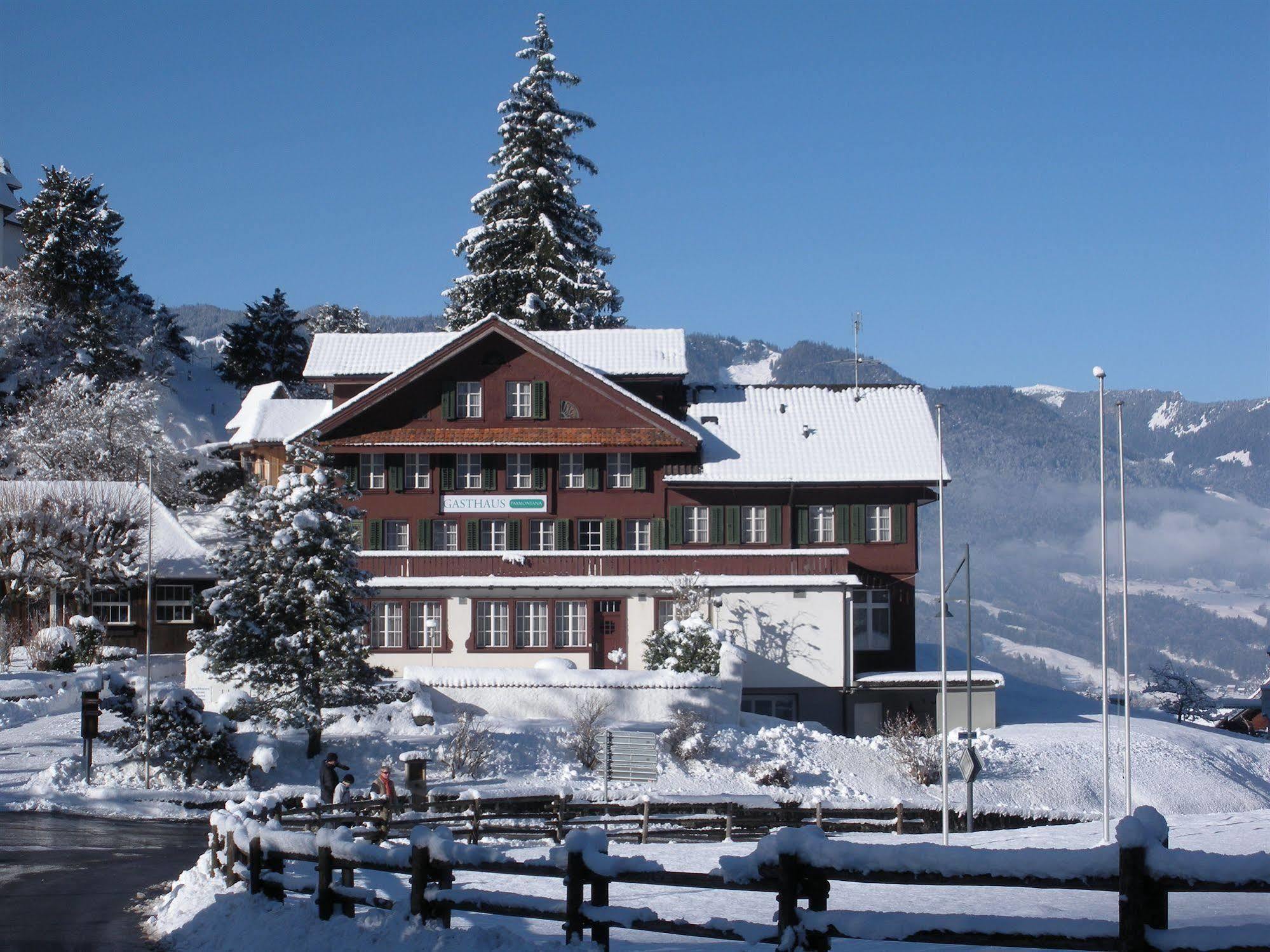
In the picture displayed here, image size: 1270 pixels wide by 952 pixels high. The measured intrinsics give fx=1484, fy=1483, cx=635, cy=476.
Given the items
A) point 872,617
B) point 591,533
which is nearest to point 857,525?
point 872,617

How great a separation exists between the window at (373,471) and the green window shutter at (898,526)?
17082 millimetres

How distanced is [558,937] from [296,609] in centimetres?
2580

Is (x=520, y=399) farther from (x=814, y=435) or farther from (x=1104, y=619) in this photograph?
(x=1104, y=619)

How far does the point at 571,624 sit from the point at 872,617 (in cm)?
1027

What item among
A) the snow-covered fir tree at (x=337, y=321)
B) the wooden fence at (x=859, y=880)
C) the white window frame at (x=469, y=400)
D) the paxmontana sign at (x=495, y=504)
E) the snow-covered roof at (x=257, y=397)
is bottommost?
the wooden fence at (x=859, y=880)

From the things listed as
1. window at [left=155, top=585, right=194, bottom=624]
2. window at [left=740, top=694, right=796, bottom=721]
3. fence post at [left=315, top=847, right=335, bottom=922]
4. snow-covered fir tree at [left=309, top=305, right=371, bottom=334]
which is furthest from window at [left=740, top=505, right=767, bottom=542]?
snow-covered fir tree at [left=309, top=305, right=371, bottom=334]

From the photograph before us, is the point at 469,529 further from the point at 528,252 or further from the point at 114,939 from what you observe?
the point at 114,939

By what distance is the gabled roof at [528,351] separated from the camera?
48656 millimetres

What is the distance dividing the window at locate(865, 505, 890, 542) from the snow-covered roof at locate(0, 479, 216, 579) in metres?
21.9

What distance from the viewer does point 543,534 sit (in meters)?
49.6

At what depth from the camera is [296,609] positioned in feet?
119

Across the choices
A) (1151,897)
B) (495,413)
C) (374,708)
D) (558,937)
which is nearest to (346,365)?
(495,413)

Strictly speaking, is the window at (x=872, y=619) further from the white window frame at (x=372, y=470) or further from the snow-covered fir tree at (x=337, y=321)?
the snow-covered fir tree at (x=337, y=321)

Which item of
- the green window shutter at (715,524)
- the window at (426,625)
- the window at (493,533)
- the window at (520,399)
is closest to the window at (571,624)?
the window at (426,625)
